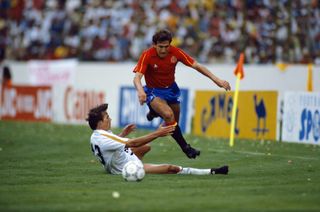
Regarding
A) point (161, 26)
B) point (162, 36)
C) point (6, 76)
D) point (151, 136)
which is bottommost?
point (151, 136)

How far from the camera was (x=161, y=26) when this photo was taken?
3288cm

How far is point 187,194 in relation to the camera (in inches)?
488

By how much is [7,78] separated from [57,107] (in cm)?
338

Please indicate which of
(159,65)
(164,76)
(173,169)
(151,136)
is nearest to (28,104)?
(164,76)

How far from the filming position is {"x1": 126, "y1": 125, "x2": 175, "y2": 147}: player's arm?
1344 cm

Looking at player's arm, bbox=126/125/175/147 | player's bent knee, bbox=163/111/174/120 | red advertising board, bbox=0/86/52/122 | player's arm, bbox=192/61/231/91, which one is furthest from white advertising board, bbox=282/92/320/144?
red advertising board, bbox=0/86/52/122

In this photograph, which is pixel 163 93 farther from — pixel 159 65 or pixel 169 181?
pixel 169 181

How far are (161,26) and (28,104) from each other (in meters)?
5.88

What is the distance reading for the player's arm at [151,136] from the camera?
13.4 metres

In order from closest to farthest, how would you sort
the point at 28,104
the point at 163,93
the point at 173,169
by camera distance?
the point at 173,169
the point at 163,93
the point at 28,104

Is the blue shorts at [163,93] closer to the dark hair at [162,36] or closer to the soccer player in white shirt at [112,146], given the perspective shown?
the dark hair at [162,36]

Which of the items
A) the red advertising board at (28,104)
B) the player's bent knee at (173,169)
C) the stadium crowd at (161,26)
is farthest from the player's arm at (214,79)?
the red advertising board at (28,104)

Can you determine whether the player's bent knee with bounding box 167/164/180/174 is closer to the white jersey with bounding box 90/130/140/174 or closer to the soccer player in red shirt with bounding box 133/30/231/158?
the white jersey with bounding box 90/130/140/174

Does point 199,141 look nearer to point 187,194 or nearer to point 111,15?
point 187,194
